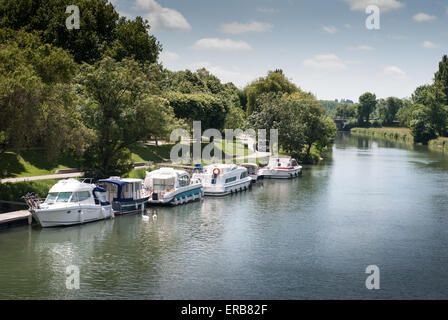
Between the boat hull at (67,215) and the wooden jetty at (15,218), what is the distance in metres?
1.04

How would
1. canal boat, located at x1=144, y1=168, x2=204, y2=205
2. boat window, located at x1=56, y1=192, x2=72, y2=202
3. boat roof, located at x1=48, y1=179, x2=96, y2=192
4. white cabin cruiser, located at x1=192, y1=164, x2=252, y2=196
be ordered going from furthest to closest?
white cabin cruiser, located at x1=192, y1=164, x2=252, y2=196, canal boat, located at x1=144, y1=168, x2=204, y2=205, boat roof, located at x1=48, y1=179, x2=96, y2=192, boat window, located at x1=56, y1=192, x2=72, y2=202

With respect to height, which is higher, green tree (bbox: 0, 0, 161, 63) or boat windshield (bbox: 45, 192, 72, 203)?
green tree (bbox: 0, 0, 161, 63)

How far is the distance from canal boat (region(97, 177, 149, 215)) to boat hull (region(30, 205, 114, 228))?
2906mm

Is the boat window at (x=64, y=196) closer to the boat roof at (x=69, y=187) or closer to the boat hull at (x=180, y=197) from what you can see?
the boat roof at (x=69, y=187)

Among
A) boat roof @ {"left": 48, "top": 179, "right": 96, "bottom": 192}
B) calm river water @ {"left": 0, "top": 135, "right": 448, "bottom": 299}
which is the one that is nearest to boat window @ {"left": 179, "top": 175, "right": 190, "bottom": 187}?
calm river water @ {"left": 0, "top": 135, "right": 448, "bottom": 299}

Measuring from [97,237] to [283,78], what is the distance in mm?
106599

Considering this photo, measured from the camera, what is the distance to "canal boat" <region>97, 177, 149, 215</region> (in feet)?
169

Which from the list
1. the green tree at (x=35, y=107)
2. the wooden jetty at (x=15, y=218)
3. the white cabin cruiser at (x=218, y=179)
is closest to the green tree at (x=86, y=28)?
the green tree at (x=35, y=107)

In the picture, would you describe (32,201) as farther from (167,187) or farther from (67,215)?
(167,187)

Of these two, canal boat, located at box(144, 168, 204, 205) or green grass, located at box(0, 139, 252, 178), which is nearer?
canal boat, located at box(144, 168, 204, 205)

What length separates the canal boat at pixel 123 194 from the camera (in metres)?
51.4

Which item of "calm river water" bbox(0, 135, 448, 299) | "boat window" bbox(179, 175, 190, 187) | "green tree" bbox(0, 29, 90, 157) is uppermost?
"green tree" bbox(0, 29, 90, 157)

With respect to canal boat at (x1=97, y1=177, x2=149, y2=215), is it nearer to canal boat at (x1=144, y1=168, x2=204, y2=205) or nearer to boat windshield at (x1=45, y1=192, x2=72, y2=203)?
canal boat at (x1=144, y1=168, x2=204, y2=205)

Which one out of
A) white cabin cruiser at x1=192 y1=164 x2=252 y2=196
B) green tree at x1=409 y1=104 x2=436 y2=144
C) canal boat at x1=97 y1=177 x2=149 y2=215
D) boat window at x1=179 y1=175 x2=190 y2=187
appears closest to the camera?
canal boat at x1=97 y1=177 x2=149 y2=215
